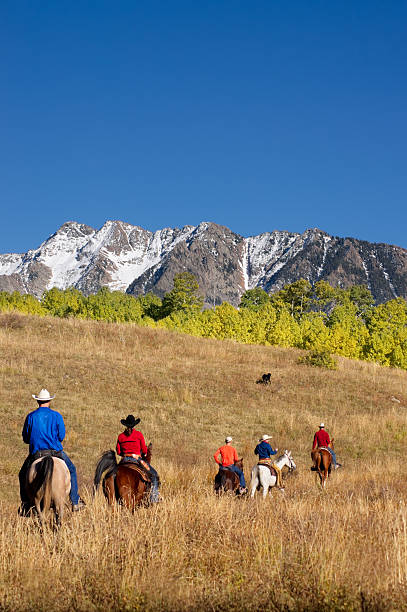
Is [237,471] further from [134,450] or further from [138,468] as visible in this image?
[138,468]

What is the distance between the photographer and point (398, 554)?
6223 millimetres

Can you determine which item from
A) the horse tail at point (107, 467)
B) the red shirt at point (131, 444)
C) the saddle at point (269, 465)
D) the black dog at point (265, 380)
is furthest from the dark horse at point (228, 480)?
the black dog at point (265, 380)

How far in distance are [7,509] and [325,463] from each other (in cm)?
994

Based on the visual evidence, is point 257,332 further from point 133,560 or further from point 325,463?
point 133,560

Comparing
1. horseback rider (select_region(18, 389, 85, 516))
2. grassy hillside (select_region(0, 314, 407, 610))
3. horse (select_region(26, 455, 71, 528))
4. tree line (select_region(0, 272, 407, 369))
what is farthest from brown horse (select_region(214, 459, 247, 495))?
tree line (select_region(0, 272, 407, 369))

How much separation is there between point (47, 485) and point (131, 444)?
2689mm

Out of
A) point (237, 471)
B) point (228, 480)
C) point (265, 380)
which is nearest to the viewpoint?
point (228, 480)

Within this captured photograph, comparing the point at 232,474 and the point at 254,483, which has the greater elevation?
the point at 232,474

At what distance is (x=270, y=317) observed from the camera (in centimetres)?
7950

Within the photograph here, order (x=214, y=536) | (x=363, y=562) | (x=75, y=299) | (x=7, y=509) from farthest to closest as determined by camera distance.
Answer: (x=75, y=299) < (x=7, y=509) < (x=214, y=536) < (x=363, y=562)

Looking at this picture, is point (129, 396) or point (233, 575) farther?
point (129, 396)

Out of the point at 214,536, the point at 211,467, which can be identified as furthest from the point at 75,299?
the point at 214,536

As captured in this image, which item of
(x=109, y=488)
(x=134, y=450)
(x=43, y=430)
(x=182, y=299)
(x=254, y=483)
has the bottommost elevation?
(x=254, y=483)

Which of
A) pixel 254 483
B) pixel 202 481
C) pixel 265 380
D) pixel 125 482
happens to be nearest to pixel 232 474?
pixel 254 483
